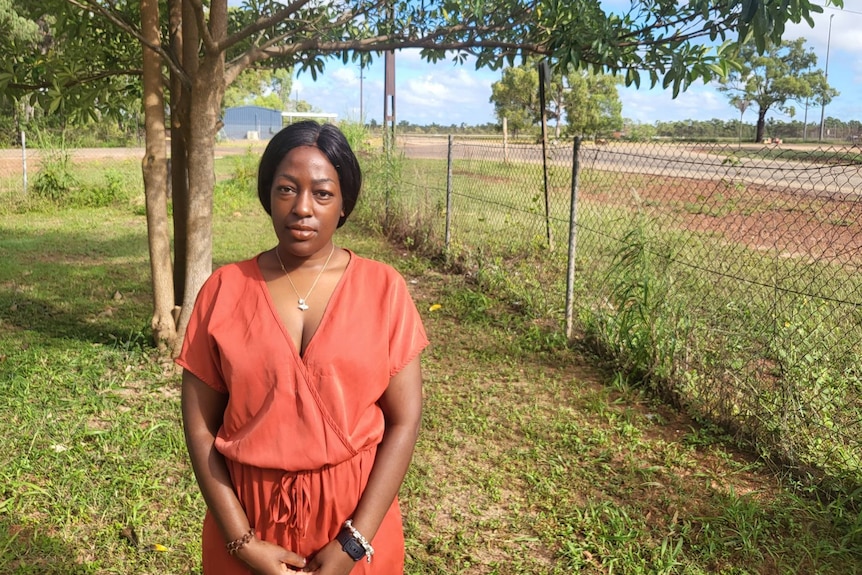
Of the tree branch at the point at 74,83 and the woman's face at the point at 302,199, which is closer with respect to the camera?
the woman's face at the point at 302,199

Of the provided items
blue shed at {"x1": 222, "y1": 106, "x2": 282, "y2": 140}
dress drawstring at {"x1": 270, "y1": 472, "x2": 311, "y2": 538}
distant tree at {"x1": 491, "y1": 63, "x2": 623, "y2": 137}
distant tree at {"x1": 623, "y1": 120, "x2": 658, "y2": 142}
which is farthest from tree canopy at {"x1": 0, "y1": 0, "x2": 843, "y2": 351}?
blue shed at {"x1": 222, "y1": 106, "x2": 282, "y2": 140}

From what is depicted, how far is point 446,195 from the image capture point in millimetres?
8727

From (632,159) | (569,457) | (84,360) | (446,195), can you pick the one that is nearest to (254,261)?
(569,457)

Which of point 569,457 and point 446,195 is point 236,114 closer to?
point 446,195

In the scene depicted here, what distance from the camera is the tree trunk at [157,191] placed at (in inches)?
192

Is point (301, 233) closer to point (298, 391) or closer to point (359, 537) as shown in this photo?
point (298, 391)

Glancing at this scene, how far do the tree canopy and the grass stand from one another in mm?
950

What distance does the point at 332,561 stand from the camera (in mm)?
1483

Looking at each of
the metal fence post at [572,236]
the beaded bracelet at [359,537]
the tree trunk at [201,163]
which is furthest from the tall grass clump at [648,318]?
the beaded bracelet at [359,537]

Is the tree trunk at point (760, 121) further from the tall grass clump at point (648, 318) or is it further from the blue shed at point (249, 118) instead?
the blue shed at point (249, 118)

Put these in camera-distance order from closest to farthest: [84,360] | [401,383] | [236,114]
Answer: [401,383], [84,360], [236,114]

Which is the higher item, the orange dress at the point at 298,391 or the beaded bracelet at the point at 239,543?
the orange dress at the point at 298,391

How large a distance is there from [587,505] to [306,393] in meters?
2.36

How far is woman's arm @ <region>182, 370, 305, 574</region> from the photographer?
58.4 inches
